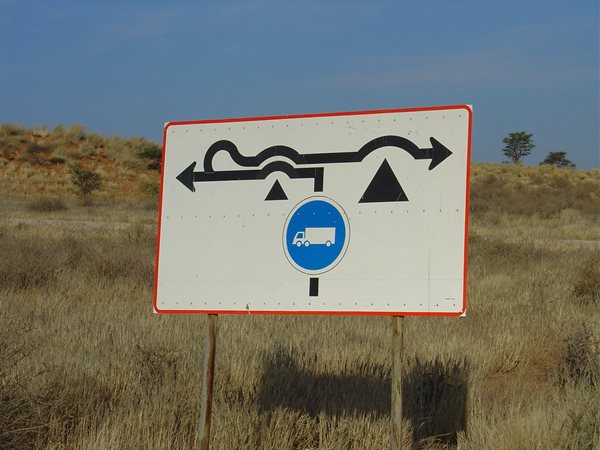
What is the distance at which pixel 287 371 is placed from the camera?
20.2ft

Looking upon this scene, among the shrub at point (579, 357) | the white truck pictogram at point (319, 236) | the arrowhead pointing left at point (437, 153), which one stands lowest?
the shrub at point (579, 357)

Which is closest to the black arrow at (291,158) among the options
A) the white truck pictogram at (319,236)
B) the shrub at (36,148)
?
the white truck pictogram at (319,236)

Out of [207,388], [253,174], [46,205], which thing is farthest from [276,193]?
[46,205]

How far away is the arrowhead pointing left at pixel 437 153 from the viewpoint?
4254 mm

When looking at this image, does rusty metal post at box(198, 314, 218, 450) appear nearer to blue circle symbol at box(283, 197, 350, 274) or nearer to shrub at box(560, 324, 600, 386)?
blue circle symbol at box(283, 197, 350, 274)

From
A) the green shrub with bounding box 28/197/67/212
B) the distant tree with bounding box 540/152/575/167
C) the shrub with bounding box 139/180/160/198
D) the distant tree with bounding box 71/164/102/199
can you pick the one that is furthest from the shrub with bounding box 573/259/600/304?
the distant tree with bounding box 540/152/575/167

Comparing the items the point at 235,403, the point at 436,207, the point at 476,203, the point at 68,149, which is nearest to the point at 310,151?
the point at 436,207

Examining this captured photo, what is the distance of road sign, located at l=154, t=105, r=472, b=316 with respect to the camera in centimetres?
420

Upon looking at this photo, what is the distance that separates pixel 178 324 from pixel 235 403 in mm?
2641

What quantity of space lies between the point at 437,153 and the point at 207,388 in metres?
1.87

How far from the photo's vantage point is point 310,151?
14.9ft

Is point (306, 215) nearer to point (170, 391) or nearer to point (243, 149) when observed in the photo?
point (243, 149)

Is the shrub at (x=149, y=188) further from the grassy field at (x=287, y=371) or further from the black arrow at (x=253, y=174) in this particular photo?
the black arrow at (x=253, y=174)

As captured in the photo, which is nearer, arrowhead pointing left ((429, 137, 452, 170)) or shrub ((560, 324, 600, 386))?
arrowhead pointing left ((429, 137, 452, 170))
